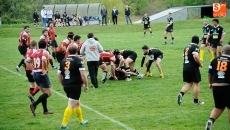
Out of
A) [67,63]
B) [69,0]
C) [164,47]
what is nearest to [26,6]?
[69,0]

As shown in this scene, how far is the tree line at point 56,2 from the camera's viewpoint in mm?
74250

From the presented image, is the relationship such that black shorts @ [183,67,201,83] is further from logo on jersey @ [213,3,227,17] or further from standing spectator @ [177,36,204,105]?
logo on jersey @ [213,3,227,17]

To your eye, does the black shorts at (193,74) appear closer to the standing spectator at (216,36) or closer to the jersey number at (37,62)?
the jersey number at (37,62)

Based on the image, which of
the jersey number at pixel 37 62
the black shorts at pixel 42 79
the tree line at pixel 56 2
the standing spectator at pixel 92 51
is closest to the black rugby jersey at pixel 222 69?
the black shorts at pixel 42 79

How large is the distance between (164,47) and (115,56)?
41.7 ft

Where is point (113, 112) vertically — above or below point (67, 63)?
below

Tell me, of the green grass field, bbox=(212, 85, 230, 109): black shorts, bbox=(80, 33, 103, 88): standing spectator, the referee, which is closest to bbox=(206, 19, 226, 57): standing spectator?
the green grass field

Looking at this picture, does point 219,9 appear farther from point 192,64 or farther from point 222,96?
point 222,96

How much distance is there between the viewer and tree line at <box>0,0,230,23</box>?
244 feet

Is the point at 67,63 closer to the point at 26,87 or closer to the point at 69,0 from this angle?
the point at 26,87

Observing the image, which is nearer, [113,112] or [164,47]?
[113,112]

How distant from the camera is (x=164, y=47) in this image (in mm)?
32438

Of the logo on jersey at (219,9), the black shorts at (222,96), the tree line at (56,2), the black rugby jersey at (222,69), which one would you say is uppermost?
the tree line at (56,2)

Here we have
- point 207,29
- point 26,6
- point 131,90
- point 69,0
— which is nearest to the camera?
point 131,90
